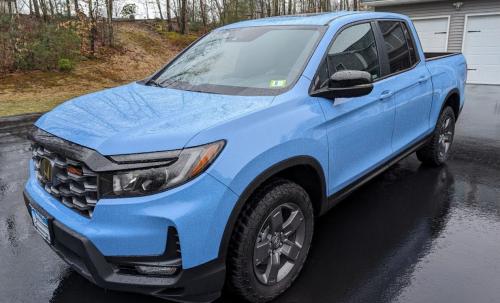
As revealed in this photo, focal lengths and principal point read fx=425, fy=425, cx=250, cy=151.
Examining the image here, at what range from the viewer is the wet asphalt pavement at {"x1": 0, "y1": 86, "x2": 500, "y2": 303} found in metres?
2.92

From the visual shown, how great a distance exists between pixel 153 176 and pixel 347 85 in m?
1.53

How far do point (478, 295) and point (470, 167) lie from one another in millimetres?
3046

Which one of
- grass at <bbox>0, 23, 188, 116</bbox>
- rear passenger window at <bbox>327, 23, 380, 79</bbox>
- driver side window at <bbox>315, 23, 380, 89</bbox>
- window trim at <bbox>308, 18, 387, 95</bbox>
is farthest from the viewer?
grass at <bbox>0, 23, 188, 116</bbox>

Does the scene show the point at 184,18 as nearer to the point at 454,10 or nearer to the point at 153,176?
the point at 454,10

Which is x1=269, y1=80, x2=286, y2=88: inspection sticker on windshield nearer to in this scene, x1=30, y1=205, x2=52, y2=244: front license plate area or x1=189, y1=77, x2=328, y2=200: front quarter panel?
x1=189, y1=77, x2=328, y2=200: front quarter panel

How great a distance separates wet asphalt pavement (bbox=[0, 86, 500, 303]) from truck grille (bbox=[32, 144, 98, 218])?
822mm

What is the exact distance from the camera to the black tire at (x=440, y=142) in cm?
505

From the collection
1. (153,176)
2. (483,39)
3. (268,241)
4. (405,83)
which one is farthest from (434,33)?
(153,176)

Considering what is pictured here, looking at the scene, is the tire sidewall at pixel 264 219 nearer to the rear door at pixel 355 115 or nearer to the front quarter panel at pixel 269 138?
the front quarter panel at pixel 269 138

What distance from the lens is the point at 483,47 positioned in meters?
14.4

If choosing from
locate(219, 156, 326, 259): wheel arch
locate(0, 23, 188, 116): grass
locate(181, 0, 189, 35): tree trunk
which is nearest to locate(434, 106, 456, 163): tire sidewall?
locate(219, 156, 326, 259): wheel arch

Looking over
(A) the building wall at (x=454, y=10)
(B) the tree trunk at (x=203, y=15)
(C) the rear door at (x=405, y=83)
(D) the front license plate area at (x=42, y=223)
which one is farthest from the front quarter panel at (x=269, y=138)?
(B) the tree trunk at (x=203, y=15)

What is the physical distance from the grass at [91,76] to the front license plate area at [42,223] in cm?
850

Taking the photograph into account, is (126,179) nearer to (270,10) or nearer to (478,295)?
(478,295)
